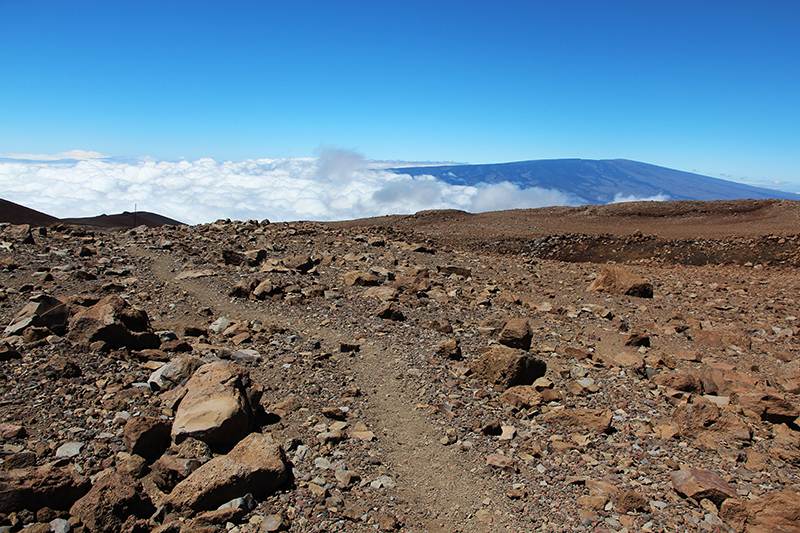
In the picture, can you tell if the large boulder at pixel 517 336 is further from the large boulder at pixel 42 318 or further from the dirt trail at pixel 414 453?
the large boulder at pixel 42 318

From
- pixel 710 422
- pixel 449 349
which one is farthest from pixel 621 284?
pixel 710 422

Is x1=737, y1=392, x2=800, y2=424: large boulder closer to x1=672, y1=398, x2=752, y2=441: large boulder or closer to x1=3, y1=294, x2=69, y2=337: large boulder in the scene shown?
x1=672, y1=398, x2=752, y2=441: large boulder

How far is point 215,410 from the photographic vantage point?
169 inches

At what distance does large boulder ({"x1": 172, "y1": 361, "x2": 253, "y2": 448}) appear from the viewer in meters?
4.18

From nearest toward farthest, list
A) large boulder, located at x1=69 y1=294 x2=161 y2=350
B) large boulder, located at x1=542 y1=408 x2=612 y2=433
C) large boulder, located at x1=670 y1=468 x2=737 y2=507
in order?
large boulder, located at x1=670 y1=468 x2=737 y2=507, large boulder, located at x1=542 y1=408 x2=612 y2=433, large boulder, located at x1=69 y1=294 x2=161 y2=350

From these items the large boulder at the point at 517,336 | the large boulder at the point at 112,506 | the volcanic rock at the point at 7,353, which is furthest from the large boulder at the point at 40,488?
the large boulder at the point at 517,336

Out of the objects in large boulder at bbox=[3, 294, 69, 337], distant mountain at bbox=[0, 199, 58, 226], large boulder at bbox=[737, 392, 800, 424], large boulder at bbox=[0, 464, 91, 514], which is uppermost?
distant mountain at bbox=[0, 199, 58, 226]

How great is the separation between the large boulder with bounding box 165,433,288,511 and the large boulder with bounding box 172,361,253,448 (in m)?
0.24

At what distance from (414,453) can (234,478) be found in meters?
1.81

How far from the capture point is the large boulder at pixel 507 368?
589 cm

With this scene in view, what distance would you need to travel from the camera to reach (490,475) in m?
4.36

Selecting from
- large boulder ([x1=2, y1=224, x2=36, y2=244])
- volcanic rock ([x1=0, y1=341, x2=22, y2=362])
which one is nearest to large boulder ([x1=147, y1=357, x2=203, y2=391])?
volcanic rock ([x1=0, y1=341, x2=22, y2=362])

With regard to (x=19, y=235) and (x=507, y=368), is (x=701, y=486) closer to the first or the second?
(x=507, y=368)

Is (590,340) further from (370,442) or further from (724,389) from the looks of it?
(370,442)
